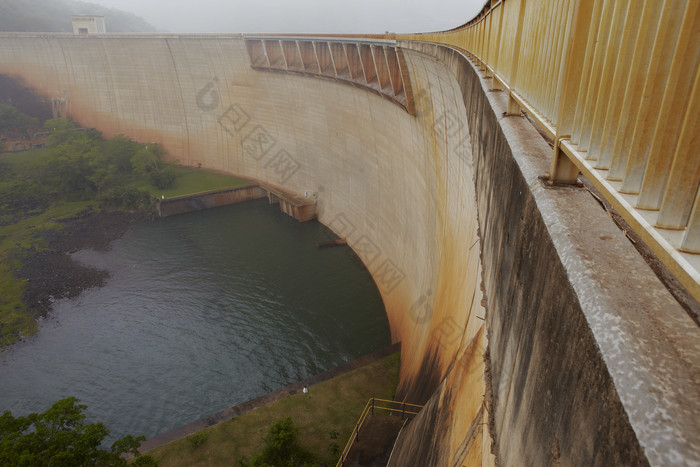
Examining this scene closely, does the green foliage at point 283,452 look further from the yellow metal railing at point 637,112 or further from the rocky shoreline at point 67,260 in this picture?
the rocky shoreline at point 67,260

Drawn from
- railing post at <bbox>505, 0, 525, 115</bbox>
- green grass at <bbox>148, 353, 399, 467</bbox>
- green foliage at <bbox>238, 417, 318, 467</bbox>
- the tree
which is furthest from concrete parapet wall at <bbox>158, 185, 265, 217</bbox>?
railing post at <bbox>505, 0, 525, 115</bbox>

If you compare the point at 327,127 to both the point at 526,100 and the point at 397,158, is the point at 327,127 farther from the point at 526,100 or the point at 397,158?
the point at 526,100

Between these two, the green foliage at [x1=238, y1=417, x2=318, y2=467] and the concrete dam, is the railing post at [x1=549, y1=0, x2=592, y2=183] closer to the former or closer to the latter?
the concrete dam

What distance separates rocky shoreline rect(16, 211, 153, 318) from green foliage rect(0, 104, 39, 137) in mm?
13534

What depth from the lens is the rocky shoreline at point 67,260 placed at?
17891mm

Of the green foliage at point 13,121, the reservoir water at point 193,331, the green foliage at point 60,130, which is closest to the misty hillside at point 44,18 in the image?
the green foliage at point 13,121

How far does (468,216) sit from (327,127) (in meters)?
17.8

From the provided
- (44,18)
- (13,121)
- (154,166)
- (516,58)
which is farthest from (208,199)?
(44,18)

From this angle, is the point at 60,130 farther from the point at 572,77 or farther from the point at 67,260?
the point at 572,77

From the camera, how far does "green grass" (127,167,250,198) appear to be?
26.9 meters

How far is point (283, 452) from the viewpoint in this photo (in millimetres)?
8883

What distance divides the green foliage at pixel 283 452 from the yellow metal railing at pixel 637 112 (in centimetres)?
832

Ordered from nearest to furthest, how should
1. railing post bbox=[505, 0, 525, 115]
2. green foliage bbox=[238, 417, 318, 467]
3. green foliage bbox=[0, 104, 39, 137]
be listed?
railing post bbox=[505, 0, 525, 115] < green foliage bbox=[238, 417, 318, 467] < green foliage bbox=[0, 104, 39, 137]

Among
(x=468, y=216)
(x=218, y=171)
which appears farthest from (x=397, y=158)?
(x=218, y=171)
